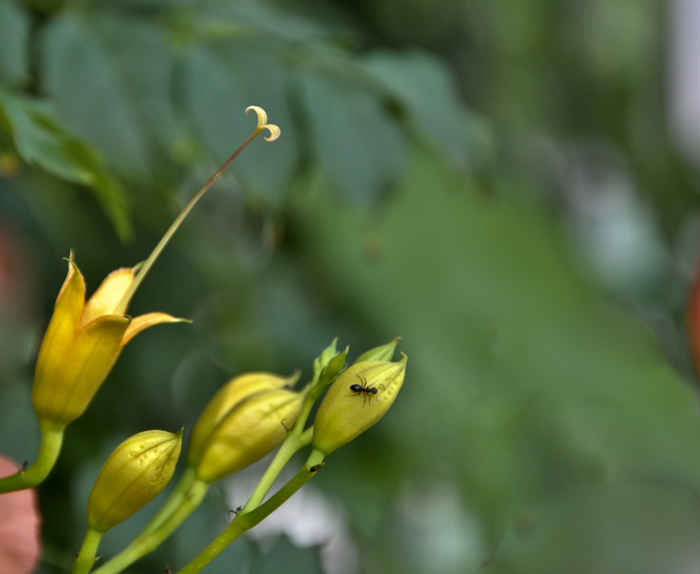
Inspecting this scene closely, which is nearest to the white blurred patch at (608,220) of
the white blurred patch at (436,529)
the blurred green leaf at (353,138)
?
the white blurred patch at (436,529)

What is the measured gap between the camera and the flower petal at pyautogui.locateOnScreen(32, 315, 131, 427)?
0.27 m

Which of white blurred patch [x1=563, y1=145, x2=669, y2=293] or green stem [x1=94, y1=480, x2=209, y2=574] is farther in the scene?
white blurred patch [x1=563, y1=145, x2=669, y2=293]

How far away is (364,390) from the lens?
0.27 metres

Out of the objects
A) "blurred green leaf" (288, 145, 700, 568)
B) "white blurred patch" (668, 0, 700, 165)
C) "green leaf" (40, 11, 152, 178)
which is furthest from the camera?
"white blurred patch" (668, 0, 700, 165)

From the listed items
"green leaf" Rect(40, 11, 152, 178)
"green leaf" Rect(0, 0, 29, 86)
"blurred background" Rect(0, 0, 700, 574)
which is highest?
"green leaf" Rect(0, 0, 29, 86)

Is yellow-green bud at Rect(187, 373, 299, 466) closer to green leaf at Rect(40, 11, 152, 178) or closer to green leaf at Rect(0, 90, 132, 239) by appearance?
green leaf at Rect(0, 90, 132, 239)

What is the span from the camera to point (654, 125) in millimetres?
1577

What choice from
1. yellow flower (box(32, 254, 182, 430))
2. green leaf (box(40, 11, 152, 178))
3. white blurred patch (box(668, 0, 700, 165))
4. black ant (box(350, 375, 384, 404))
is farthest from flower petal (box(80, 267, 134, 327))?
white blurred patch (box(668, 0, 700, 165))

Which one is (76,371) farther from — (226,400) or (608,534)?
(608,534)

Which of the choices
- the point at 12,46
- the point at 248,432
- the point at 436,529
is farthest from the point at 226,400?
the point at 436,529

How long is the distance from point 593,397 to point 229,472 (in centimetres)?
70

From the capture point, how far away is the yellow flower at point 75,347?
0.27 meters

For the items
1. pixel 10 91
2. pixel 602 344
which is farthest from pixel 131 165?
pixel 602 344

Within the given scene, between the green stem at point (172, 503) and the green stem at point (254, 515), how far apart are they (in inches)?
1.8
